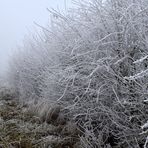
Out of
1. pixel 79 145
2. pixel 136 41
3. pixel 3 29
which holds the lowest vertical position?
pixel 79 145

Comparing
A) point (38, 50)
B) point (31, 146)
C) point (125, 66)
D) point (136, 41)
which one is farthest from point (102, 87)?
point (38, 50)

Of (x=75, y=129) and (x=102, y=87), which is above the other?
(x=102, y=87)

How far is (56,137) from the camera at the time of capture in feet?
18.4

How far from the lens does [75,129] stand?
5941 mm

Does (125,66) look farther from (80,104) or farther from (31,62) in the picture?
(31,62)

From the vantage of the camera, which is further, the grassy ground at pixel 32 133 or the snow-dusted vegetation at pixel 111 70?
the grassy ground at pixel 32 133

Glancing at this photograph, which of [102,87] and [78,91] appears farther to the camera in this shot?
[78,91]

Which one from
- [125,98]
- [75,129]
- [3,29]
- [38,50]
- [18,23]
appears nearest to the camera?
[125,98]

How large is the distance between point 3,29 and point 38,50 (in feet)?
202

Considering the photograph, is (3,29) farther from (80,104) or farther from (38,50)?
(80,104)

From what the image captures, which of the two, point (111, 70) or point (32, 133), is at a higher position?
point (111, 70)

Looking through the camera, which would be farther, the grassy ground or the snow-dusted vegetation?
the grassy ground

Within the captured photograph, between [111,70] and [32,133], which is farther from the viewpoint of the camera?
[32,133]

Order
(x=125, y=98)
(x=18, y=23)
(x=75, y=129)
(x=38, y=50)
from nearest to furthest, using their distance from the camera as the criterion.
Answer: (x=125, y=98), (x=75, y=129), (x=38, y=50), (x=18, y=23)
